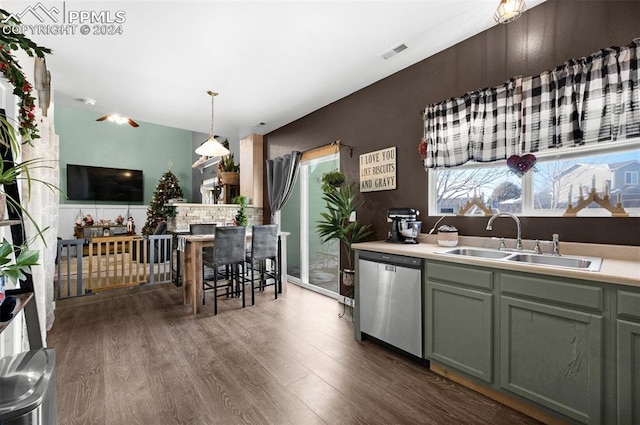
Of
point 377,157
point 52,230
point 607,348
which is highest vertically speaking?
point 377,157

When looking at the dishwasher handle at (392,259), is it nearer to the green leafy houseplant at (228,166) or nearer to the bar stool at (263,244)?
the bar stool at (263,244)

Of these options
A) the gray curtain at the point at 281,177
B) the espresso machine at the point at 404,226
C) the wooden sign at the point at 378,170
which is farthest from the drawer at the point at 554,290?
the gray curtain at the point at 281,177

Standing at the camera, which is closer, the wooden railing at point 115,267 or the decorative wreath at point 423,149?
the decorative wreath at point 423,149

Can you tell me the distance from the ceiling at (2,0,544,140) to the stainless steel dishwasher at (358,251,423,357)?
1923 millimetres

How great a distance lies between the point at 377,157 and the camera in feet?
10.9

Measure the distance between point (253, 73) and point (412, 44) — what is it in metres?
1.69

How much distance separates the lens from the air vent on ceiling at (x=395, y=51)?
2642 mm

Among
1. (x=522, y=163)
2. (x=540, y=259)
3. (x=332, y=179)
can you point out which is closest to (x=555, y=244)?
(x=540, y=259)

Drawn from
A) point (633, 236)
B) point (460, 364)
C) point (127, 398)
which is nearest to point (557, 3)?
point (633, 236)

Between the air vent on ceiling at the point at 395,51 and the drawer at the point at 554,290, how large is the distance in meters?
2.14

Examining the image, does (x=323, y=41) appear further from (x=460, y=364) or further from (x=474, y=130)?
(x=460, y=364)

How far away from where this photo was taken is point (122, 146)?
340 inches

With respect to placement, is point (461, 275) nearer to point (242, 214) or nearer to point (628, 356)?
point (628, 356)

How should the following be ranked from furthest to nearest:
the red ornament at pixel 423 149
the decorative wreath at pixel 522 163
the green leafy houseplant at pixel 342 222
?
the green leafy houseplant at pixel 342 222, the red ornament at pixel 423 149, the decorative wreath at pixel 522 163
